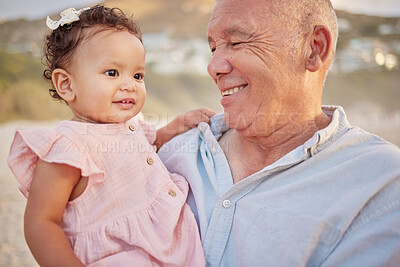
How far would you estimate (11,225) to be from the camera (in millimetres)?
4215

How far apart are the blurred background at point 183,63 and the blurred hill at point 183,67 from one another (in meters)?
0.03

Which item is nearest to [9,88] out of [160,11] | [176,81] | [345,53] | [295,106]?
[176,81]

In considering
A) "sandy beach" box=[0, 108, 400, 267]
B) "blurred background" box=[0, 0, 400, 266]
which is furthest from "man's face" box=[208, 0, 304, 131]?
"blurred background" box=[0, 0, 400, 266]

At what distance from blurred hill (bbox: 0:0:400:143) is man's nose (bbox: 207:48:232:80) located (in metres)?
9.35

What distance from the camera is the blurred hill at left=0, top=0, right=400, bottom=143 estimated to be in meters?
11.2

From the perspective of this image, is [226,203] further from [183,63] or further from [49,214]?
[183,63]

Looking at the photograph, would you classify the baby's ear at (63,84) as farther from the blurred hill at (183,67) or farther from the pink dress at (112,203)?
the blurred hill at (183,67)

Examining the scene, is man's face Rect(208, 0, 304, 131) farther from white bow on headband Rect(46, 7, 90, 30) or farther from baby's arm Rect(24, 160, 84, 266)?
baby's arm Rect(24, 160, 84, 266)

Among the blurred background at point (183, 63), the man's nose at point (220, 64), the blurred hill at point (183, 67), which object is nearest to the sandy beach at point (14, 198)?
the blurred background at point (183, 63)

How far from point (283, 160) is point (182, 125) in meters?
0.89

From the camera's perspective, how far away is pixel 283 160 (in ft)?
5.68

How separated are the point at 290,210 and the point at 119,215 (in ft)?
2.54

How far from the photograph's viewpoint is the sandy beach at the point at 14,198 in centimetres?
348

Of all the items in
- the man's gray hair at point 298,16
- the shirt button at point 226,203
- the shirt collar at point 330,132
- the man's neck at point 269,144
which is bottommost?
the shirt button at point 226,203
